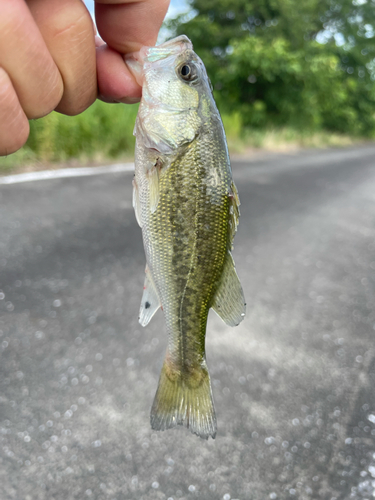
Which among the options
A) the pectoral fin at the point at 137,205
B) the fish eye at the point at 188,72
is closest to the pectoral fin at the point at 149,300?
the pectoral fin at the point at 137,205

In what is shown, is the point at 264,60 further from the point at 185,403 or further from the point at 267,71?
the point at 185,403

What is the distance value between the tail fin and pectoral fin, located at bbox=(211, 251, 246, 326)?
0.71 ft

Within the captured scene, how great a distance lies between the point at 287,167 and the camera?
11.9 metres

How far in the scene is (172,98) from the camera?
4.81 ft

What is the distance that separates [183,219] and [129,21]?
0.56 metres

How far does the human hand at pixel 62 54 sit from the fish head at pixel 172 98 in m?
0.10

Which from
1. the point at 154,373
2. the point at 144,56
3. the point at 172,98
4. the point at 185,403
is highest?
the point at 144,56

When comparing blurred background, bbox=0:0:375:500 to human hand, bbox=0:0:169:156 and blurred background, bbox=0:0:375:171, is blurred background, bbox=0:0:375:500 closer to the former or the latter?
human hand, bbox=0:0:169:156

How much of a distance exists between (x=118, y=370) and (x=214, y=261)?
1900 millimetres

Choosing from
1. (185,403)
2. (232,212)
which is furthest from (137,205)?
(185,403)

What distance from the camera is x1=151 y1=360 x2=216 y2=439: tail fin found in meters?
1.38

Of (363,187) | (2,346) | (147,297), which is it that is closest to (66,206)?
(2,346)

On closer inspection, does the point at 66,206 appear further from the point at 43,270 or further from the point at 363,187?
A: the point at 363,187

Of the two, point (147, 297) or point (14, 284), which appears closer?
point (147, 297)
